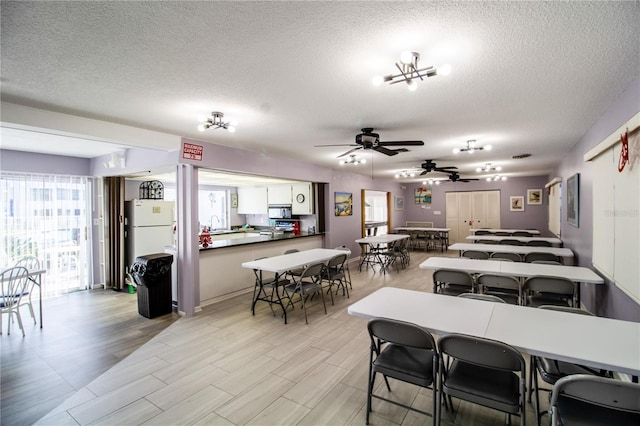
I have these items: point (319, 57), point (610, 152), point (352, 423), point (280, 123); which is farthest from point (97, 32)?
point (610, 152)

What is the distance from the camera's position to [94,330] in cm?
365

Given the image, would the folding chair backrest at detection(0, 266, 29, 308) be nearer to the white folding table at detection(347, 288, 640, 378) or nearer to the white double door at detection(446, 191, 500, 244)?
the white folding table at detection(347, 288, 640, 378)

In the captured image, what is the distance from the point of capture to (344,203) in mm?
7734

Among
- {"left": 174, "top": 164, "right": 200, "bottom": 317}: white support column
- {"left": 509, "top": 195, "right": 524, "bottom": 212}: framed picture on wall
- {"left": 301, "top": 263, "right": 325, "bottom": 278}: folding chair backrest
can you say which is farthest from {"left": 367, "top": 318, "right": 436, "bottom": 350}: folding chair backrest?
{"left": 509, "top": 195, "right": 524, "bottom": 212}: framed picture on wall

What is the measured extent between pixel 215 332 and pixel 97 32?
312 cm

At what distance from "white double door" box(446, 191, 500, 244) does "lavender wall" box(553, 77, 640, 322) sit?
5.11 metres

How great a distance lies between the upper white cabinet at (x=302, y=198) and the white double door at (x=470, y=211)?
652 cm

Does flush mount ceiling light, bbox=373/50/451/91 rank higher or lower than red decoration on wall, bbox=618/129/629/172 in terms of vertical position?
higher

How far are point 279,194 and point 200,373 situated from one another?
5240 mm

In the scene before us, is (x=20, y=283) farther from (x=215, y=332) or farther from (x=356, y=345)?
(x=356, y=345)

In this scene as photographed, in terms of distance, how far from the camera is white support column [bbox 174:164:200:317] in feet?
13.6

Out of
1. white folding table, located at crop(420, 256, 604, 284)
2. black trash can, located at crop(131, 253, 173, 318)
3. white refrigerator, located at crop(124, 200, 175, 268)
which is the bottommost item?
black trash can, located at crop(131, 253, 173, 318)

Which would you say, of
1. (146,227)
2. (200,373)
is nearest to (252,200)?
(146,227)

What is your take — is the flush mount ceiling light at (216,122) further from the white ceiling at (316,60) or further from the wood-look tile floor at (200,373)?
the wood-look tile floor at (200,373)
